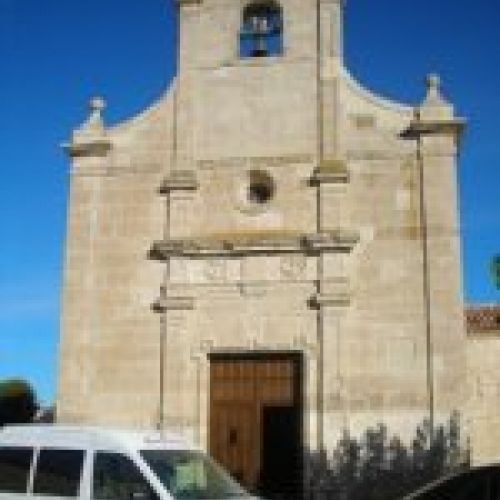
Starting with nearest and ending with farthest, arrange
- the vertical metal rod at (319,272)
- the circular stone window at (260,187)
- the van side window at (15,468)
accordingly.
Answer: the van side window at (15,468)
the vertical metal rod at (319,272)
the circular stone window at (260,187)

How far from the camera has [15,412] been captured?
27.0 metres

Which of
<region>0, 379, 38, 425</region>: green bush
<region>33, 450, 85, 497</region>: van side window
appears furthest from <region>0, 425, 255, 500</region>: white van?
<region>0, 379, 38, 425</region>: green bush

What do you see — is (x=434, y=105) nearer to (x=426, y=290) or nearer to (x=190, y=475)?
(x=426, y=290)

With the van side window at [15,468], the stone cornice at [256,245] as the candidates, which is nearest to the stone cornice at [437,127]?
the stone cornice at [256,245]

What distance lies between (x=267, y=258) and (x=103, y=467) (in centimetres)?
824

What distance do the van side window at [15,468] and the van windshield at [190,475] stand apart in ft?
4.12

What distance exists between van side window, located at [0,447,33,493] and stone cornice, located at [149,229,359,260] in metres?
7.65

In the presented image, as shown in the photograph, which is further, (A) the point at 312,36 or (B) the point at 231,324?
(A) the point at 312,36

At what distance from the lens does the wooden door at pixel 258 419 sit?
1692 centimetres

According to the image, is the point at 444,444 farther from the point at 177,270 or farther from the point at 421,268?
the point at 177,270

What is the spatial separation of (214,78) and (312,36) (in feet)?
6.11

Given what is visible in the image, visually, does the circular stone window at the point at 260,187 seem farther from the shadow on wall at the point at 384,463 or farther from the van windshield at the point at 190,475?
the van windshield at the point at 190,475

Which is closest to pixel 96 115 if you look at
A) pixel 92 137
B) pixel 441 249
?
pixel 92 137

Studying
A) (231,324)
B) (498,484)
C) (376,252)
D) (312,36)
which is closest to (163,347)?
(231,324)
